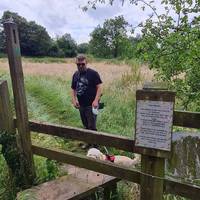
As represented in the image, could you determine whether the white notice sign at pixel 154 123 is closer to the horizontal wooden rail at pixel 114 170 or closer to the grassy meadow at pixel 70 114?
the horizontal wooden rail at pixel 114 170

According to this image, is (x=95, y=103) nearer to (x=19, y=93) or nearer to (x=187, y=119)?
(x=19, y=93)

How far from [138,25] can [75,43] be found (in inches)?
2965

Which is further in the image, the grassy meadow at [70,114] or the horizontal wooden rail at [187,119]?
the grassy meadow at [70,114]

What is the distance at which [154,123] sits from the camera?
3.11 meters

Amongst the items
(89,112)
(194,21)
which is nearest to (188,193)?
(194,21)

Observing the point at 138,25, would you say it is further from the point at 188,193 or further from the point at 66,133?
the point at 188,193

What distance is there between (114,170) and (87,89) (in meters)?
3.55

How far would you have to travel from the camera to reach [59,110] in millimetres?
10109

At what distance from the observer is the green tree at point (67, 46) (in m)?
72.4

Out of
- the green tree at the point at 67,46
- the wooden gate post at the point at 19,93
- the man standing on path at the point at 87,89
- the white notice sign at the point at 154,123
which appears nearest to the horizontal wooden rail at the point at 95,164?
the wooden gate post at the point at 19,93

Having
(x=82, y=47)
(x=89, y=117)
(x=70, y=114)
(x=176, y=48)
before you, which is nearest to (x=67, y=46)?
(x=82, y=47)

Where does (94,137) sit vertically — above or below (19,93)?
below

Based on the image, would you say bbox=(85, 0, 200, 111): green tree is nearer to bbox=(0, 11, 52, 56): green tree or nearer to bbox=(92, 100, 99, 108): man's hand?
bbox=(92, 100, 99, 108): man's hand

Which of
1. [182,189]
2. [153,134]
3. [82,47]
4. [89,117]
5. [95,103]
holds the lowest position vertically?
[82,47]
